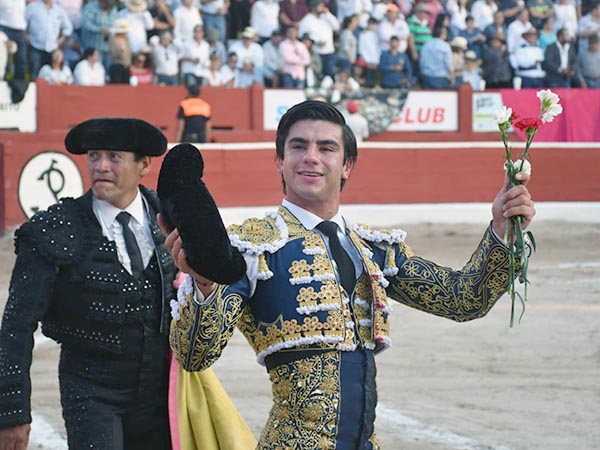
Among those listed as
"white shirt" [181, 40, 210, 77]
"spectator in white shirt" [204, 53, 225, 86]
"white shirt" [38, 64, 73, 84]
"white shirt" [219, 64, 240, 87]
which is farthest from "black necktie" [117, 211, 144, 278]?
"white shirt" [219, 64, 240, 87]

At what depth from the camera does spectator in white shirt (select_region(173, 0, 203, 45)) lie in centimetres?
1364

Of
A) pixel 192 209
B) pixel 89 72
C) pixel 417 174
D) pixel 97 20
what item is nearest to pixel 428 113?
pixel 417 174

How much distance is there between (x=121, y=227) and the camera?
3.80m

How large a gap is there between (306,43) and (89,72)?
2613 millimetres

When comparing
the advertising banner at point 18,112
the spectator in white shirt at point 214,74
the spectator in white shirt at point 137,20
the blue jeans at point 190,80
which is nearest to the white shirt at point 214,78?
the spectator in white shirt at point 214,74

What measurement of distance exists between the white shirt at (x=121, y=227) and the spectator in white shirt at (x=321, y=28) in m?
11.1

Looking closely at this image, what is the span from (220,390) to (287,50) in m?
11.2

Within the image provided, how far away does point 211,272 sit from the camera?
2232 millimetres

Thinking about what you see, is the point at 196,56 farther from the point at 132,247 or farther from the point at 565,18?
the point at 132,247

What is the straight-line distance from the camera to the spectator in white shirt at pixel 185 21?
13641 mm

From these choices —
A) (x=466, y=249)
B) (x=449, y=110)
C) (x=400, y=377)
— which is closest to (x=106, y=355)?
(x=400, y=377)

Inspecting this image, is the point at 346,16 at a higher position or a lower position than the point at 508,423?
higher

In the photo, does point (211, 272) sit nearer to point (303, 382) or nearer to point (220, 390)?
point (303, 382)

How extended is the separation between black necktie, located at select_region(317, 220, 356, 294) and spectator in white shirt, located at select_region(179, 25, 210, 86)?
35.9 feet
